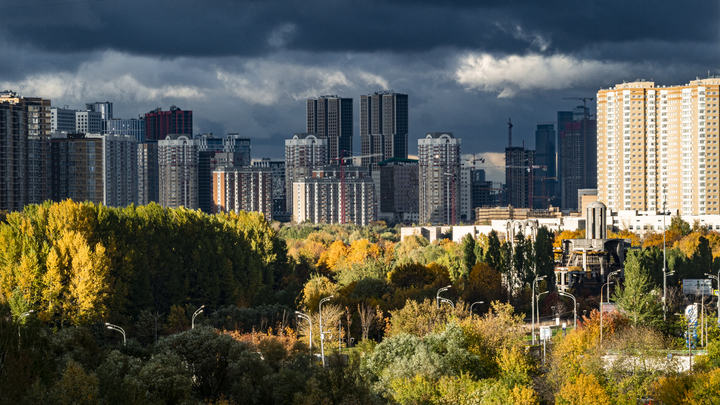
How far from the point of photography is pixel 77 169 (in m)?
137

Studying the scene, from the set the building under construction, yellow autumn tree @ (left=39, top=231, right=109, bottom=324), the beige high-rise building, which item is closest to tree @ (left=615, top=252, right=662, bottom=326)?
the building under construction

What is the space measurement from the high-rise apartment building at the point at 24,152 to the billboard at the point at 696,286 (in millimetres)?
78433

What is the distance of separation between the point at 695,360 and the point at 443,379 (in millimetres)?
16560

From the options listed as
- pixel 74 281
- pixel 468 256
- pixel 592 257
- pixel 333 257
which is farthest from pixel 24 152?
pixel 592 257

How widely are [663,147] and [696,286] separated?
234 feet

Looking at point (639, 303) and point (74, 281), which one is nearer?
point (74, 281)

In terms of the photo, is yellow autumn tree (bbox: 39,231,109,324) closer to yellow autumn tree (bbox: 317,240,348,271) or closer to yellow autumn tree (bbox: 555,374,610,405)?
yellow autumn tree (bbox: 555,374,610,405)

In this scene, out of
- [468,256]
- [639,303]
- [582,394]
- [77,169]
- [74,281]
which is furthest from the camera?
[77,169]

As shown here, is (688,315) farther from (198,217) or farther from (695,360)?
(198,217)

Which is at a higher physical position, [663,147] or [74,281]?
[663,147]

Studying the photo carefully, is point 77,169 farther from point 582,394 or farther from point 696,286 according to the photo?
point 582,394

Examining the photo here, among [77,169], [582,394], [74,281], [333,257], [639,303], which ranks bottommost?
[582,394]

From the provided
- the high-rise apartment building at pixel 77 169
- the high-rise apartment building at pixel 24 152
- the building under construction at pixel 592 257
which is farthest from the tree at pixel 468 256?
the high-rise apartment building at pixel 77 169

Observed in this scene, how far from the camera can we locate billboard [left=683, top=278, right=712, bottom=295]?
3035 inches
